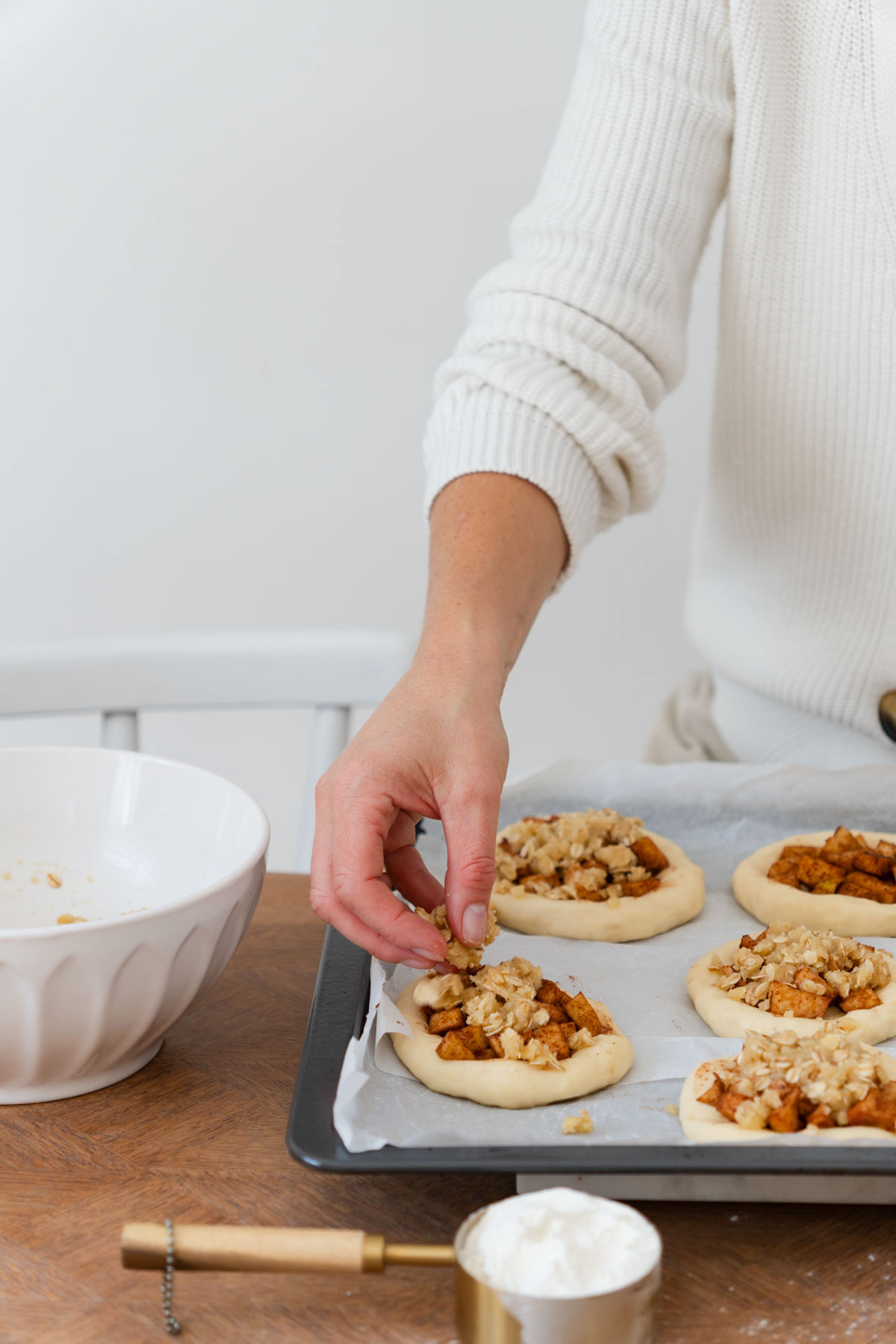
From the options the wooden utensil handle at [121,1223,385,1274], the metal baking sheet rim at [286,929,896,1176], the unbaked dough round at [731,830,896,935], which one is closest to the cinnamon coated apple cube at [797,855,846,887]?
the unbaked dough round at [731,830,896,935]

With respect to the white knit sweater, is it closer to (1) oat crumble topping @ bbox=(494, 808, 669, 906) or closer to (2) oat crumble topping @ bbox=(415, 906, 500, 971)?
(1) oat crumble topping @ bbox=(494, 808, 669, 906)

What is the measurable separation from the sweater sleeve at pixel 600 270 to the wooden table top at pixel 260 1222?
2.63 feet

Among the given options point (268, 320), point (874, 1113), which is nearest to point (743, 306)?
point (874, 1113)

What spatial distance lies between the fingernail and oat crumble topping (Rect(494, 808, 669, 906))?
1.26ft

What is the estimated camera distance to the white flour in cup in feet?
2.29

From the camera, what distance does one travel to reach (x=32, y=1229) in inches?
34.5

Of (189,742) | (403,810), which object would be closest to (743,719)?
(403,810)

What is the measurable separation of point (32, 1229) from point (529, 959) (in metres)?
0.63

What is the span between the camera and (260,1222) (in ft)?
2.91

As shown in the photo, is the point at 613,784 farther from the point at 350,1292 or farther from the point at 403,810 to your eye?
the point at 350,1292

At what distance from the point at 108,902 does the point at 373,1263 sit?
0.57 m

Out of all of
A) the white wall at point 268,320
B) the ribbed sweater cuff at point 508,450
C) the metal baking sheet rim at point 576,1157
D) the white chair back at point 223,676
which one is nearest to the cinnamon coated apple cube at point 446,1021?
the metal baking sheet rim at point 576,1157

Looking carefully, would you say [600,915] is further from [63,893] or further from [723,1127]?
[63,893]

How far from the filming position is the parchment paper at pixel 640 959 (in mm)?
1009
